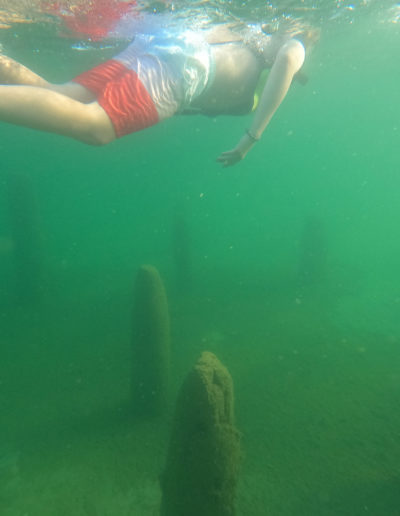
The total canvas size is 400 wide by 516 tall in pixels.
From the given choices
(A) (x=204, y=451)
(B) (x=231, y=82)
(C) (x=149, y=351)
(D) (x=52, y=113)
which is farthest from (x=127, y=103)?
(C) (x=149, y=351)

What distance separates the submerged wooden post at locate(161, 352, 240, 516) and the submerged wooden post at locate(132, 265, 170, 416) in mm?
3145

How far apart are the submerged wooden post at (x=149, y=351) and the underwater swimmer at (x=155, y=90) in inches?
127

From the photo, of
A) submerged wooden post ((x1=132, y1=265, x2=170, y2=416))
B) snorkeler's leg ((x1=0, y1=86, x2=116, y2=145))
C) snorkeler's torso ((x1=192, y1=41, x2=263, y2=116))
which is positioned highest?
snorkeler's torso ((x1=192, y1=41, x2=263, y2=116))

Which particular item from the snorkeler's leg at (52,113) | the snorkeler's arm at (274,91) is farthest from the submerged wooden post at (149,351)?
the snorkeler's leg at (52,113)

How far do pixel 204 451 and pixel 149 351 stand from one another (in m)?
3.49

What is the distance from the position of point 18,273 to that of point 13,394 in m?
6.91

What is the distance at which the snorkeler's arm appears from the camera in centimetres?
379

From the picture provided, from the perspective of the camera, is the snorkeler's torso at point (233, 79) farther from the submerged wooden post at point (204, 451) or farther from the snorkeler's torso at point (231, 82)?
the submerged wooden post at point (204, 451)

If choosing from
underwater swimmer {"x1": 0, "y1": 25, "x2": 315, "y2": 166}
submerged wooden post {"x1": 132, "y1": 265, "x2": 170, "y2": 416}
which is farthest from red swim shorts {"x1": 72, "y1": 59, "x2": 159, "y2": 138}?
submerged wooden post {"x1": 132, "y1": 265, "x2": 170, "y2": 416}

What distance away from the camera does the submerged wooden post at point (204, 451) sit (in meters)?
2.80

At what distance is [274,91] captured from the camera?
3.78m

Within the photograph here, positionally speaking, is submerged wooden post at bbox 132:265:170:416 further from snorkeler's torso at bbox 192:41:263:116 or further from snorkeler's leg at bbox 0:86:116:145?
snorkeler's leg at bbox 0:86:116:145

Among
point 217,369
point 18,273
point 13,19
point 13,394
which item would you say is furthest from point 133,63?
point 18,273

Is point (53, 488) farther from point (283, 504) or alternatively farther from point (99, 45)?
Answer: point (99, 45)
